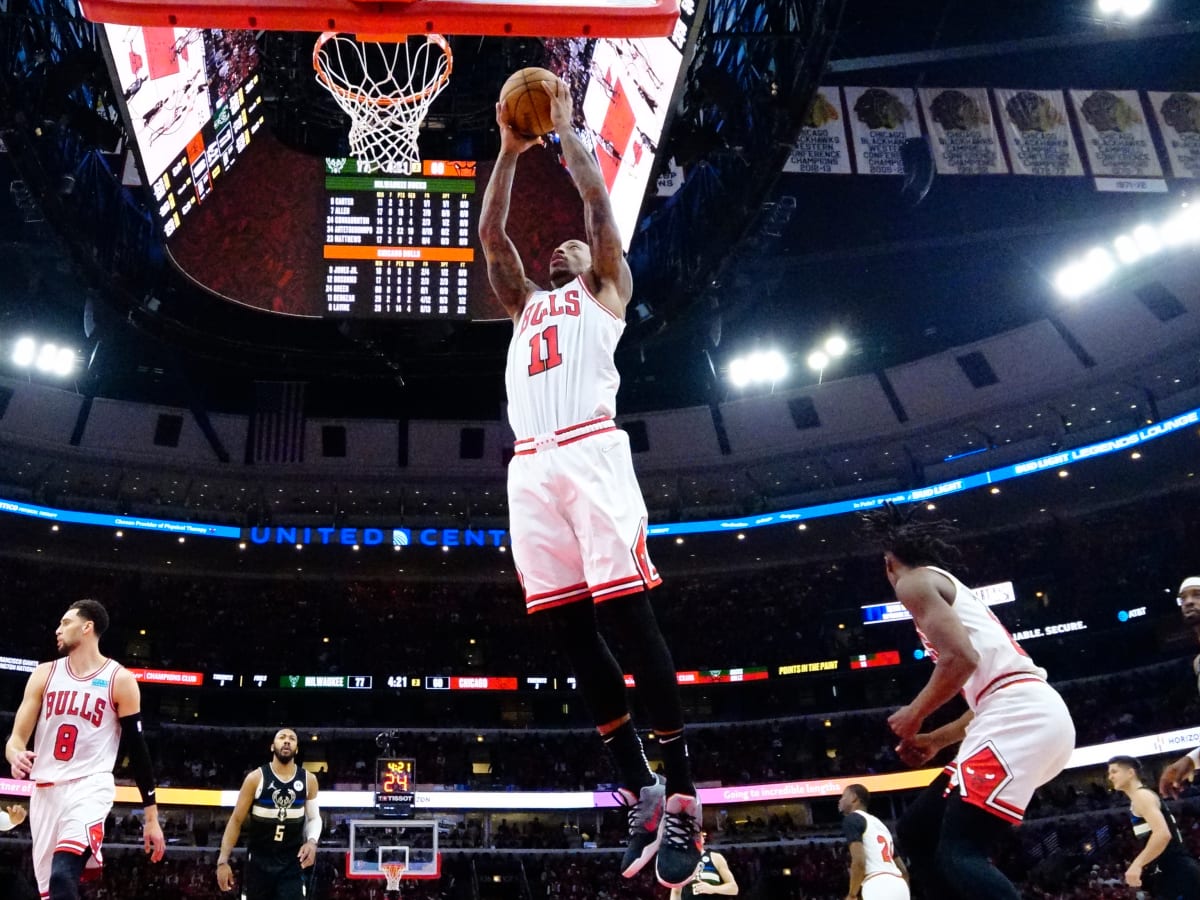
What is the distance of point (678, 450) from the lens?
29.3 meters

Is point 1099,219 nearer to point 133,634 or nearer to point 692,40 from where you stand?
point 692,40

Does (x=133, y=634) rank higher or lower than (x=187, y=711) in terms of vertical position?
higher

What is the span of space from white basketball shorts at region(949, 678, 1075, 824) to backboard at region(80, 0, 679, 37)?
3.42 m

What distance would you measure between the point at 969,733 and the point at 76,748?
4.57m

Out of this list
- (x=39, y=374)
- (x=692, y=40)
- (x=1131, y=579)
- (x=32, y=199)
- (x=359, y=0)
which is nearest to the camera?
(x=359, y=0)

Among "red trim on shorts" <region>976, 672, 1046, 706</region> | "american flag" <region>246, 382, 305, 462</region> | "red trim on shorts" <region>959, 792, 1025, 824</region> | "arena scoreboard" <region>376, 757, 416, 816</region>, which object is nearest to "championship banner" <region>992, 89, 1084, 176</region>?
"red trim on shorts" <region>976, 672, 1046, 706</region>

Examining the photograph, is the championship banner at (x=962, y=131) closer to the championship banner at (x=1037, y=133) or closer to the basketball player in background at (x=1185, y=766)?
the championship banner at (x=1037, y=133)

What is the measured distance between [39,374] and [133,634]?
8.07 metres

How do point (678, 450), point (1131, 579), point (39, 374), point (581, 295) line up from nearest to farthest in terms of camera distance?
point (581, 295), point (39, 374), point (1131, 579), point (678, 450)

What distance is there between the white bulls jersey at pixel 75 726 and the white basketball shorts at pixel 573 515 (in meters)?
3.04

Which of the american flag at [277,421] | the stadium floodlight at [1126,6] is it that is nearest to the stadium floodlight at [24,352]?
the american flag at [277,421]

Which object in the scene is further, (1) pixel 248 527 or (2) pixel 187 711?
(2) pixel 187 711

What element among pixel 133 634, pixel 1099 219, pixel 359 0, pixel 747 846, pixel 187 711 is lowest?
pixel 747 846

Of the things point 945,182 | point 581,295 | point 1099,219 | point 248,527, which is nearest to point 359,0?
point 581,295
